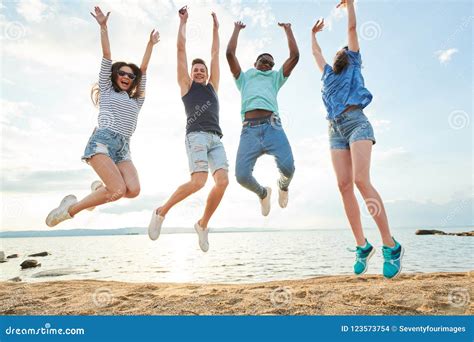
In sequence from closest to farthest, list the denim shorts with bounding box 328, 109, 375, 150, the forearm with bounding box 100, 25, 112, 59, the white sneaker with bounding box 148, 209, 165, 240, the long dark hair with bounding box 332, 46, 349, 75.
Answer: the denim shorts with bounding box 328, 109, 375, 150, the long dark hair with bounding box 332, 46, 349, 75, the white sneaker with bounding box 148, 209, 165, 240, the forearm with bounding box 100, 25, 112, 59

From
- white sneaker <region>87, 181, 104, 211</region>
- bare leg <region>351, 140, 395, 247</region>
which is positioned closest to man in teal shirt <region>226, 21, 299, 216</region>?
bare leg <region>351, 140, 395, 247</region>

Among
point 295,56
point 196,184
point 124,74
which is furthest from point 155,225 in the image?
point 295,56

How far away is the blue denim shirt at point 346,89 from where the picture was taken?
17.4 feet

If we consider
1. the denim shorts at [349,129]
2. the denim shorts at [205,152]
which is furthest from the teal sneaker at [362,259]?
the denim shorts at [205,152]

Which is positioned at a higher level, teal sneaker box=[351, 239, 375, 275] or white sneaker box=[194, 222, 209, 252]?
white sneaker box=[194, 222, 209, 252]

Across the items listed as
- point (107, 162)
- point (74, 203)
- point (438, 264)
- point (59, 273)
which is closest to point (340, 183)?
point (107, 162)

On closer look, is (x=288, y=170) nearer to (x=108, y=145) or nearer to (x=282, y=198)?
(x=282, y=198)

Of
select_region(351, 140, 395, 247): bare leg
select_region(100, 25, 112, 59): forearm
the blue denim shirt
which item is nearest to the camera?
select_region(351, 140, 395, 247): bare leg

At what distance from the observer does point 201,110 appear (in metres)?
6.08

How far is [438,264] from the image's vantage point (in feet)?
51.4

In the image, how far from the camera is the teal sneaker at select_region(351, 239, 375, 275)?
514cm

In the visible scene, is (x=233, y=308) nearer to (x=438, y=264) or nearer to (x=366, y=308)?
(x=366, y=308)

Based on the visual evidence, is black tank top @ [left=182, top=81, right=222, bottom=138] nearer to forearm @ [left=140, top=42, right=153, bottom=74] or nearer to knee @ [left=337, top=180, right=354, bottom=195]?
forearm @ [left=140, top=42, right=153, bottom=74]

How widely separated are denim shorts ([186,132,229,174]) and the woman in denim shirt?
167cm
